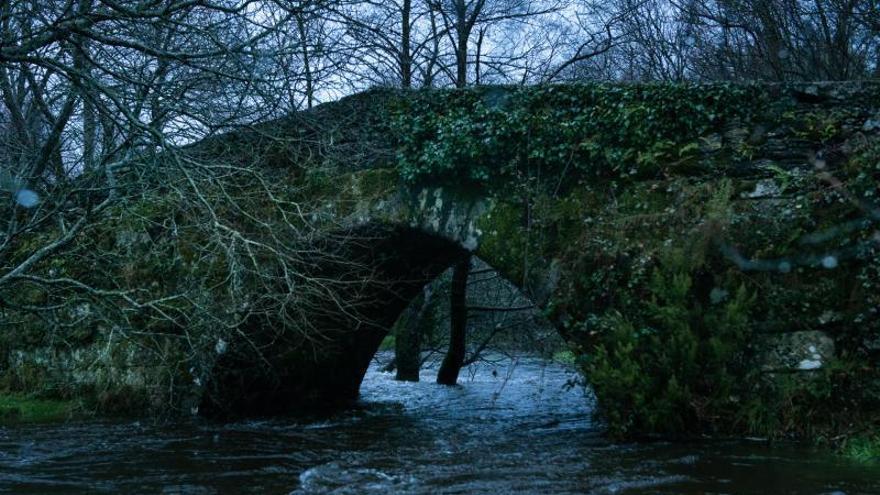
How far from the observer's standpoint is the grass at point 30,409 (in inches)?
409

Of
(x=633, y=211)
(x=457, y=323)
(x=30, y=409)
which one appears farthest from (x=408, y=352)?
(x=633, y=211)

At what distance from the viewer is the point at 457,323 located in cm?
1398

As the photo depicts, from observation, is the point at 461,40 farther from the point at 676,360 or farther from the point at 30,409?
the point at 676,360

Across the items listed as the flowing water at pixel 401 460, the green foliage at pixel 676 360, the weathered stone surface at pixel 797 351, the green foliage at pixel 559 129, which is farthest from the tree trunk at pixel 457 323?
the weathered stone surface at pixel 797 351

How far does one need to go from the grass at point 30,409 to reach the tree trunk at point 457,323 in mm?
5386

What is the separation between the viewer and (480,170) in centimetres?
946

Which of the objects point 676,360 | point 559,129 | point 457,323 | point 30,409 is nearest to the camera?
point 676,360

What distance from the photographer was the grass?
10391 mm

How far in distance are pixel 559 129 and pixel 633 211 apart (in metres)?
1.14

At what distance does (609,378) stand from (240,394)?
16.5 feet

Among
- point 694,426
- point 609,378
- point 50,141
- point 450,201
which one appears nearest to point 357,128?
point 450,201

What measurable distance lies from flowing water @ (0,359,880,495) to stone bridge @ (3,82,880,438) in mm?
753

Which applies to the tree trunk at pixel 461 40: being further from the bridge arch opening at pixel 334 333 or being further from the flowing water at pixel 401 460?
the flowing water at pixel 401 460

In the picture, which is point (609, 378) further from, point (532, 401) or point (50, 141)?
point (50, 141)
